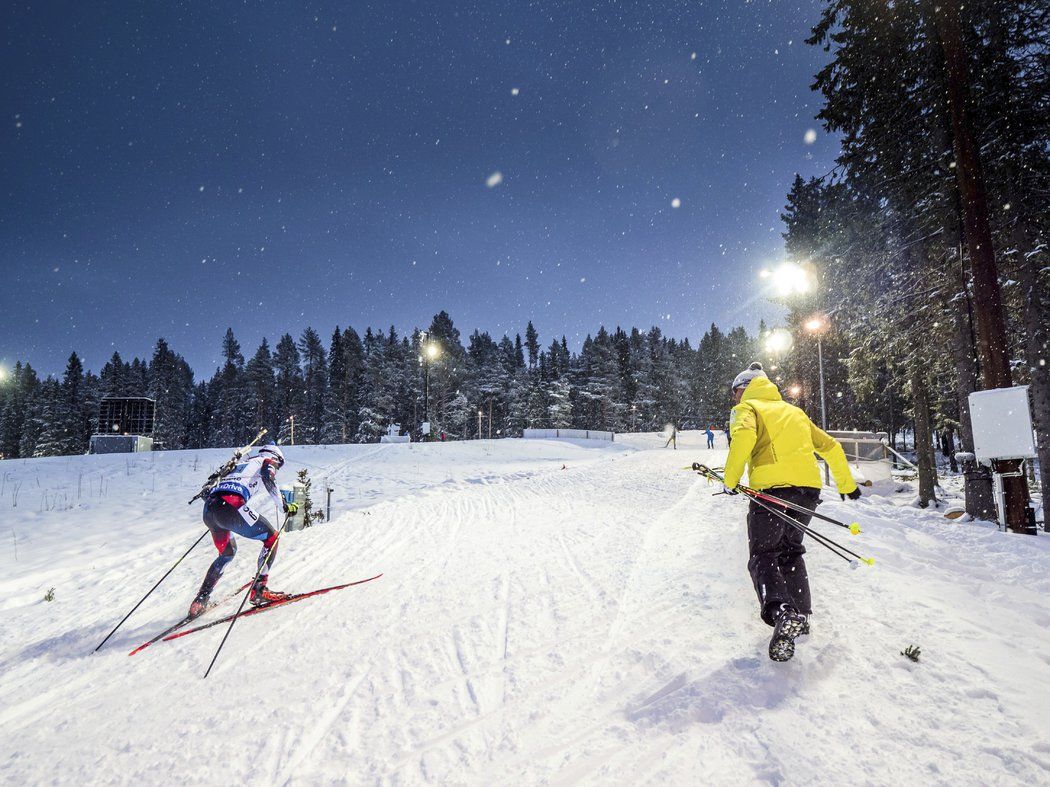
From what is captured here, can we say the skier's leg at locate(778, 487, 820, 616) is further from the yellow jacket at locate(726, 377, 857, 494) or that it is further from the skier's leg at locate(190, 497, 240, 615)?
the skier's leg at locate(190, 497, 240, 615)

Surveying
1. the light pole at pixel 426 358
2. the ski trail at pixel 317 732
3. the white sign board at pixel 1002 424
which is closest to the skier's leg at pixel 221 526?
the ski trail at pixel 317 732

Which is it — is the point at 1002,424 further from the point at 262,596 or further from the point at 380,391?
the point at 380,391

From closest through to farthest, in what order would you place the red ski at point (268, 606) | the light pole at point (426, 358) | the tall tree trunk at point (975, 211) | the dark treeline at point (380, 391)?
the red ski at point (268, 606), the tall tree trunk at point (975, 211), the light pole at point (426, 358), the dark treeline at point (380, 391)

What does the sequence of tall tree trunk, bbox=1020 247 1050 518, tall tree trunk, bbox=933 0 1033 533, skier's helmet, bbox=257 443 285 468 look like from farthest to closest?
tall tree trunk, bbox=1020 247 1050 518, tall tree trunk, bbox=933 0 1033 533, skier's helmet, bbox=257 443 285 468

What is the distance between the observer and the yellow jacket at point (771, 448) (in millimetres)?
3830

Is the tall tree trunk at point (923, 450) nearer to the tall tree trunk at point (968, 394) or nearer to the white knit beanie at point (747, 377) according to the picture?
the tall tree trunk at point (968, 394)

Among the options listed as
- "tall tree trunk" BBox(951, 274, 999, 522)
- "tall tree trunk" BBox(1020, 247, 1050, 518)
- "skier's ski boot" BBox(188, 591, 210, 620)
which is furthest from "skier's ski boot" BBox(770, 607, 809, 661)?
"tall tree trunk" BBox(1020, 247, 1050, 518)

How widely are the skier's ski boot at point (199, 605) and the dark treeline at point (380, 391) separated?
178 ft

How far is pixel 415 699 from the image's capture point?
10.6 ft

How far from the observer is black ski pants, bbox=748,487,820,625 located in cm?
362

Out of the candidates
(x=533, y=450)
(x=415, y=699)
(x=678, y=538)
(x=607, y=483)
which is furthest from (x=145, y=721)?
(x=533, y=450)

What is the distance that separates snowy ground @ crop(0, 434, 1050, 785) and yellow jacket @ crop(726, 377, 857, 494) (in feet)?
4.22

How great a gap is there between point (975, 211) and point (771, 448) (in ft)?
26.2

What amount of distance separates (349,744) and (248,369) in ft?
248
